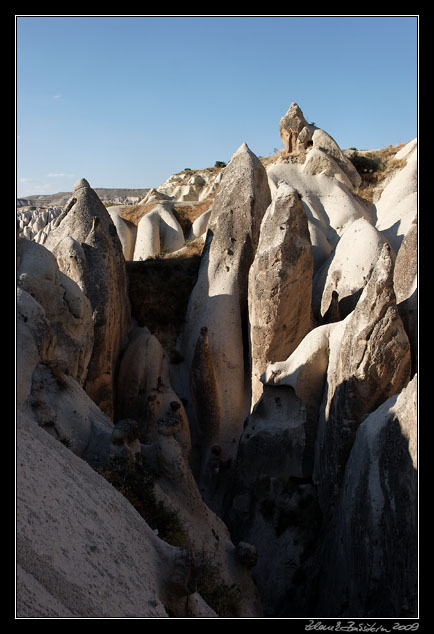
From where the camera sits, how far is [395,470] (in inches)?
242

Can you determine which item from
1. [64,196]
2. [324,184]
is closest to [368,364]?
[324,184]

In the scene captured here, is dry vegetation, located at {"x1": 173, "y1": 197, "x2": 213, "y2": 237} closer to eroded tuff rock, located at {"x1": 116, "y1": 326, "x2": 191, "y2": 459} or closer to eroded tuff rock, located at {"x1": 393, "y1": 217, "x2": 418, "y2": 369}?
eroded tuff rock, located at {"x1": 116, "y1": 326, "x2": 191, "y2": 459}

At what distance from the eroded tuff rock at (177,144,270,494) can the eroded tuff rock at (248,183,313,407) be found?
644 mm

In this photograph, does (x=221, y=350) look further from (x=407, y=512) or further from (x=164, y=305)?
(x=407, y=512)

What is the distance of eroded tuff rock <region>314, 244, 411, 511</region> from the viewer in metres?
8.23

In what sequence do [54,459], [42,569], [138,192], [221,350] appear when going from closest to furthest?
[42,569] < [54,459] < [221,350] < [138,192]

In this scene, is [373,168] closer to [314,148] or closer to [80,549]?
[314,148]

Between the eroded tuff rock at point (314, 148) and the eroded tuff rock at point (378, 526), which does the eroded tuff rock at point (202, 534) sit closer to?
the eroded tuff rock at point (378, 526)

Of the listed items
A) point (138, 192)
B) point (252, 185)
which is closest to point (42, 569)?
point (252, 185)

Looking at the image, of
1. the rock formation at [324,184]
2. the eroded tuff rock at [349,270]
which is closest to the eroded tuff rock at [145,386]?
the eroded tuff rock at [349,270]

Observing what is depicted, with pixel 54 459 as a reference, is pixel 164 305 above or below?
above

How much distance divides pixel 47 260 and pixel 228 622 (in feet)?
23.5

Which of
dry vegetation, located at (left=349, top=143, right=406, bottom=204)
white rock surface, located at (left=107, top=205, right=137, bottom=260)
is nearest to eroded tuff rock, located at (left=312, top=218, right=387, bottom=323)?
dry vegetation, located at (left=349, top=143, right=406, bottom=204)

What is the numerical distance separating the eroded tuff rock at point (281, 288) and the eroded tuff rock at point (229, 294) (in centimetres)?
64
